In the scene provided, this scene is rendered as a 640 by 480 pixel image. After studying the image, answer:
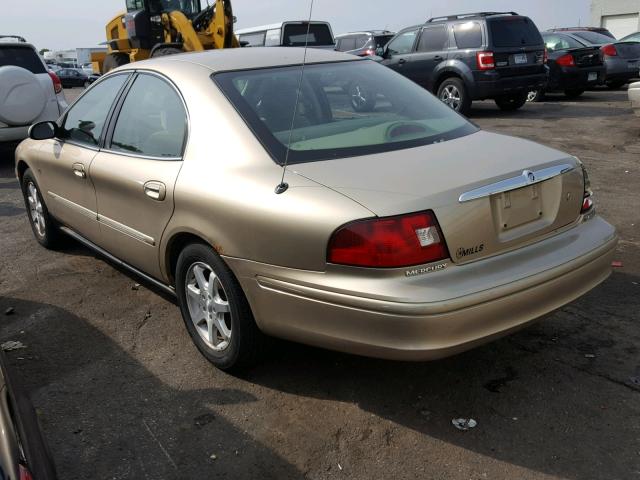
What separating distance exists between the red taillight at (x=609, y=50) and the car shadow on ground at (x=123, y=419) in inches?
586

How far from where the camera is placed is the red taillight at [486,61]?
11.8 meters

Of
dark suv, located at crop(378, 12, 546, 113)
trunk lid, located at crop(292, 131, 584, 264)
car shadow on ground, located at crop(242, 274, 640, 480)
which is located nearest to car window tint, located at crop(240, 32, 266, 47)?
dark suv, located at crop(378, 12, 546, 113)

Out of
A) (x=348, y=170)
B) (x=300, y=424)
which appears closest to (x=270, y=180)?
(x=348, y=170)

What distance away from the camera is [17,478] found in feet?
5.41

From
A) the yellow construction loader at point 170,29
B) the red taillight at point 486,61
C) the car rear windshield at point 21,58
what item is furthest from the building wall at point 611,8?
the car rear windshield at point 21,58

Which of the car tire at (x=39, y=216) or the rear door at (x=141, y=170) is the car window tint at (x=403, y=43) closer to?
the car tire at (x=39, y=216)

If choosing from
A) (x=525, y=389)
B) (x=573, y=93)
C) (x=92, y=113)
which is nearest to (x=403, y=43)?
(x=573, y=93)

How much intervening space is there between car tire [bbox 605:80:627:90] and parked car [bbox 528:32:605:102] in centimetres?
186

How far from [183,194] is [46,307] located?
1.81m

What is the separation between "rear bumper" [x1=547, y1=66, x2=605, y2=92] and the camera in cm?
1434

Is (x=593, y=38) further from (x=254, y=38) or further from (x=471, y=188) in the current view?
(x=471, y=188)

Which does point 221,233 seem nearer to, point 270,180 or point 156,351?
point 270,180

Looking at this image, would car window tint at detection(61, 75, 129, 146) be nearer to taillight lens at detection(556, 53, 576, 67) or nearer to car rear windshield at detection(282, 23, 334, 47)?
car rear windshield at detection(282, 23, 334, 47)

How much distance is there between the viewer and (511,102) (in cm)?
1351
